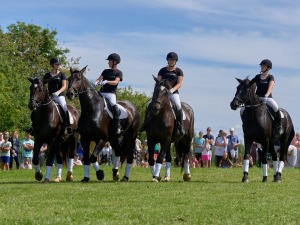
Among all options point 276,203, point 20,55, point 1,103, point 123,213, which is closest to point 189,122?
point 276,203

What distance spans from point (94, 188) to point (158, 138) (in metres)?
3.93

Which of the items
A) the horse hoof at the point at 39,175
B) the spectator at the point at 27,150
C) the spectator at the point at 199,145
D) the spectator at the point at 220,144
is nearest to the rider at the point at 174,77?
the horse hoof at the point at 39,175

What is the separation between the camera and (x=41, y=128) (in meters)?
20.9

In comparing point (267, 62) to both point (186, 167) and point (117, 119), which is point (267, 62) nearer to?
point (186, 167)

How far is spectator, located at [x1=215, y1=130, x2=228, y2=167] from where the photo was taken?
1415 inches

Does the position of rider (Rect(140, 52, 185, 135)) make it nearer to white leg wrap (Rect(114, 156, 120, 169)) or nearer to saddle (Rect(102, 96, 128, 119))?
saddle (Rect(102, 96, 128, 119))

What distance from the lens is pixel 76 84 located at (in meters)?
20.2

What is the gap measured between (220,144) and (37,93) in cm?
1720

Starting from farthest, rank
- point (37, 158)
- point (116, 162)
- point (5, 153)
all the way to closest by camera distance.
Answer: point (5, 153) → point (116, 162) → point (37, 158)

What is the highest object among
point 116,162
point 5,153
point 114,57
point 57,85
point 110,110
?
point 114,57

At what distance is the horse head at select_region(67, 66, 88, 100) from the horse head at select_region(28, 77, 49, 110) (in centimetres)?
87

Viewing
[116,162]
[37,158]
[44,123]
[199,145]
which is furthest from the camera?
[199,145]

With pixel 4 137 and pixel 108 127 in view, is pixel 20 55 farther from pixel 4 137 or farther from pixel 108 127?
pixel 108 127

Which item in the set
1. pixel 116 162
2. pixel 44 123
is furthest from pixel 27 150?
pixel 44 123
